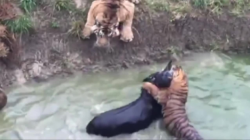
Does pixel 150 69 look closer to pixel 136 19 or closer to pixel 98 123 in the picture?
pixel 136 19

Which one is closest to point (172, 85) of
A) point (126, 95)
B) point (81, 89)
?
point (126, 95)

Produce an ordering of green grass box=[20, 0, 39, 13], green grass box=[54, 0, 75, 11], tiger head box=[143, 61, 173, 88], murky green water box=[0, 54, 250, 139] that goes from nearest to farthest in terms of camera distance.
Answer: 1. murky green water box=[0, 54, 250, 139]
2. tiger head box=[143, 61, 173, 88]
3. green grass box=[20, 0, 39, 13]
4. green grass box=[54, 0, 75, 11]

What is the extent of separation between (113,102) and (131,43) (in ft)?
3.85

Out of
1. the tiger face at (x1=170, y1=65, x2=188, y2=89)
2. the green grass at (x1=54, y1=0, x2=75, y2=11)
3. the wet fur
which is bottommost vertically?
the wet fur

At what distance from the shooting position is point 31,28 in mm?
8375

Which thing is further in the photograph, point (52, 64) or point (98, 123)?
point (52, 64)

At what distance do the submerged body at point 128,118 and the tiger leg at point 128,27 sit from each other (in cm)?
119

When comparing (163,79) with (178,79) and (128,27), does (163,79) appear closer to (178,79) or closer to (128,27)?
(178,79)

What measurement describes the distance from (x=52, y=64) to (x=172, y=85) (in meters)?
1.86

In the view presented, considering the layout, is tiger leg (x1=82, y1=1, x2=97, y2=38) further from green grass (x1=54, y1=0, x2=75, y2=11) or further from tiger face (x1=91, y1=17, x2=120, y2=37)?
green grass (x1=54, y1=0, x2=75, y2=11)

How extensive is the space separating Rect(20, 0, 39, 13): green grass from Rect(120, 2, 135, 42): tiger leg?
1.30m

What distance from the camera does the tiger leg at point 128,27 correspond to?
8.34 m

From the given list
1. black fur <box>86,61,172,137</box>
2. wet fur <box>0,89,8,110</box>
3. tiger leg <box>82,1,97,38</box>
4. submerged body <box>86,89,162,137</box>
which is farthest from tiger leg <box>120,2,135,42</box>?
wet fur <box>0,89,8,110</box>

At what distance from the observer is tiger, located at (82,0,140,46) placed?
317 inches
